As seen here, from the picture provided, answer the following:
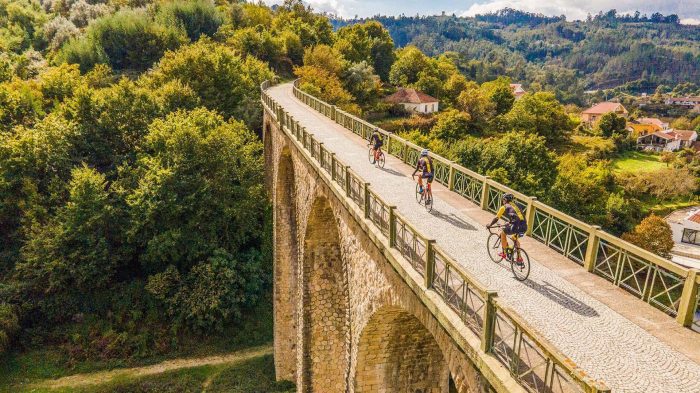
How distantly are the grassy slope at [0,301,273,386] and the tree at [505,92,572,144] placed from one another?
3984 centimetres

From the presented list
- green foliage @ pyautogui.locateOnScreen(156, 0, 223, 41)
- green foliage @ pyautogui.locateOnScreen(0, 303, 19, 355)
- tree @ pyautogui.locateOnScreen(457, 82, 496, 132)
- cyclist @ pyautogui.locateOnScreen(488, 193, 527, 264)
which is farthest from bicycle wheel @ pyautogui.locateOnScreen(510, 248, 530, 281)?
green foliage @ pyautogui.locateOnScreen(156, 0, 223, 41)

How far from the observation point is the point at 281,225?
26.4 m

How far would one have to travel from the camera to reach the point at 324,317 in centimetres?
1895

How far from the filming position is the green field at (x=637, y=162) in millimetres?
57250

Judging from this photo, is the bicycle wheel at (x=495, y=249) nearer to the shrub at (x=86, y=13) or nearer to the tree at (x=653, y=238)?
the tree at (x=653, y=238)

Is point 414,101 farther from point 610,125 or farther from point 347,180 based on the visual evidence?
point 347,180

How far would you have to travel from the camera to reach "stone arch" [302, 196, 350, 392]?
18172 mm

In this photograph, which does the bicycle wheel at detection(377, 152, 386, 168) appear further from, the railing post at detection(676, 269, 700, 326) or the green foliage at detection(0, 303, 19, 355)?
the green foliage at detection(0, 303, 19, 355)

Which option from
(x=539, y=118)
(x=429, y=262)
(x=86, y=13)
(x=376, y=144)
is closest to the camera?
(x=429, y=262)

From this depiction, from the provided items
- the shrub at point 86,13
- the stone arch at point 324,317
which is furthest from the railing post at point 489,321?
the shrub at point 86,13

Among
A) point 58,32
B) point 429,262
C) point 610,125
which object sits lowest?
point 610,125

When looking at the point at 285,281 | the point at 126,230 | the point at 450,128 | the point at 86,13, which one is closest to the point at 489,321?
the point at 285,281

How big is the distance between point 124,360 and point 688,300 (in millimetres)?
27375

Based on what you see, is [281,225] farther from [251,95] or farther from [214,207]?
[251,95]
